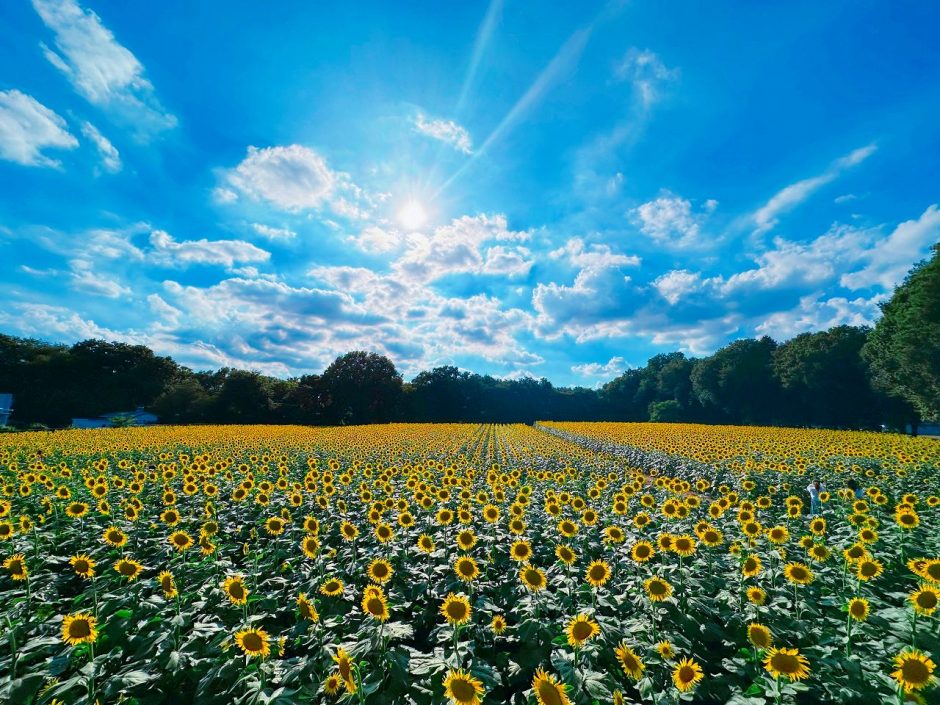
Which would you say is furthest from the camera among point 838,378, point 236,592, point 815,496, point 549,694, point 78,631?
point 838,378

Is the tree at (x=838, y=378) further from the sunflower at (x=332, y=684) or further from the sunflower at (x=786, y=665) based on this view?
the sunflower at (x=332, y=684)

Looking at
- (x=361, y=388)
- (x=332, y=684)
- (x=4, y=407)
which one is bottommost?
(x=332, y=684)

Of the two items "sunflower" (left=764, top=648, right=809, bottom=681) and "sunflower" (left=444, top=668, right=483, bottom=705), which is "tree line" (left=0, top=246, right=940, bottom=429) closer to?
"sunflower" (left=764, top=648, right=809, bottom=681)

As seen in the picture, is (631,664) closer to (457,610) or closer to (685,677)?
(685,677)

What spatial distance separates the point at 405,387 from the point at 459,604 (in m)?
76.1

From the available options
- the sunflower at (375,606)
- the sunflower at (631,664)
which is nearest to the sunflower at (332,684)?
the sunflower at (375,606)

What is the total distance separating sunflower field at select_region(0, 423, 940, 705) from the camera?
306 centimetres

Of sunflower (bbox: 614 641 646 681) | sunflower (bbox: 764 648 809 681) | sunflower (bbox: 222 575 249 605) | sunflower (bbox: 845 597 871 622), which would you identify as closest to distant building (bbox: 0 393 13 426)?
sunflower (bbox: 222 575 249 605)

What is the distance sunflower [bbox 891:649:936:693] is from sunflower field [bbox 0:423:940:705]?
0.04 feet

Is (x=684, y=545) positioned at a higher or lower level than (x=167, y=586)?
higher

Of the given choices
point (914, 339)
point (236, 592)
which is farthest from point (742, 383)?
point (236, 592)

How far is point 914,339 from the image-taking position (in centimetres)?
3725

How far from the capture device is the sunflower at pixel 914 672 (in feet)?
8.79

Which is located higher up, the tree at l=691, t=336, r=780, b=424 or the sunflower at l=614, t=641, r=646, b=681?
the tree at l=691, t=336, r=780, b=424
